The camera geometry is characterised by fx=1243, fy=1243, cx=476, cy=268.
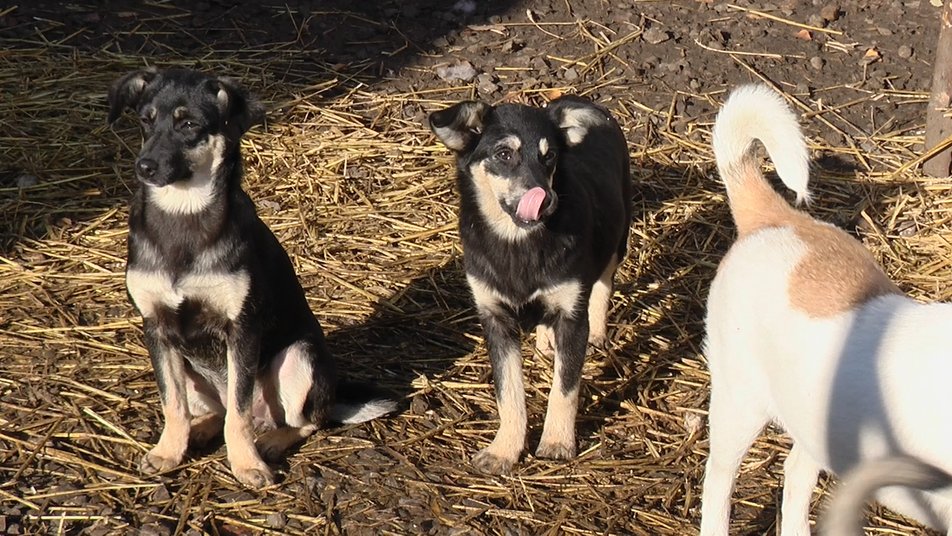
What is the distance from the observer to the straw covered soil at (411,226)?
15.4 ft

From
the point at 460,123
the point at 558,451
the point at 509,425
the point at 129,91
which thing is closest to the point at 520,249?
the point at 460,123

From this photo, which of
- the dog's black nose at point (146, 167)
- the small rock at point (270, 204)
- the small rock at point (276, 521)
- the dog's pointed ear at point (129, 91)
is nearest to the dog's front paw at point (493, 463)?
the small rock at point (276, 521)

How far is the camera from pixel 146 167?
4449 millimetres

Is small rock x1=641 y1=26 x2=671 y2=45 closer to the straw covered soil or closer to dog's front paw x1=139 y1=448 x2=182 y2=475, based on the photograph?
the straw covered soil

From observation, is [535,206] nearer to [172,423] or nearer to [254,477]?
[254,477]

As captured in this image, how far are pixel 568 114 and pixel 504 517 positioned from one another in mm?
1684

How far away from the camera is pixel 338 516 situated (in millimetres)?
4562

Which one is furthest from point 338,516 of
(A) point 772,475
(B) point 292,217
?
(B) point 292,217

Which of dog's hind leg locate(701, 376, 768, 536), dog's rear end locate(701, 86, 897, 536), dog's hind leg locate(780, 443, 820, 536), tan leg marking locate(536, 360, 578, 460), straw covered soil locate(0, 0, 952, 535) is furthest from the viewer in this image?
tan leg marking locate(536, 360, 578, 460)

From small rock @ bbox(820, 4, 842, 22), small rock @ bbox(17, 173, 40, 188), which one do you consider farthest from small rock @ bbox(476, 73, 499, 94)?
small rock @ bbox(17, 173, 40, 188)

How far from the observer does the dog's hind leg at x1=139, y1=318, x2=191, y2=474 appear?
15.4 feet

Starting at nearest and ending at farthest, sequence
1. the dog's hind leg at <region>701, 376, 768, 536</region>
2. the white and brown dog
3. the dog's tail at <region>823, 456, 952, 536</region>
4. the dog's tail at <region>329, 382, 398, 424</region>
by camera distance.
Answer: the dog's tail at <region>823, 456, 952, 536</region> → the white and brown dog → the dog's hind leg at <region>701, 376, 768, 536</region> → the dog's tail at <region>329, 382, 398, 424</region>

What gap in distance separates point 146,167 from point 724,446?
88.8 inches

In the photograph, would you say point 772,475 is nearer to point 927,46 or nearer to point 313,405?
point 313,405
